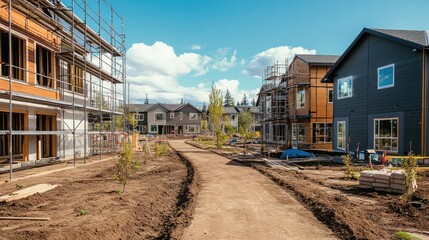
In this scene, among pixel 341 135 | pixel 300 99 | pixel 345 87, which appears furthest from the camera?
pixel 300 99

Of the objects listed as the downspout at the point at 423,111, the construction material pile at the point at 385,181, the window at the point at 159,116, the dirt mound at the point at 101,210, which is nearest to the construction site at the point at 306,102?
the downspout at the point at 423,111

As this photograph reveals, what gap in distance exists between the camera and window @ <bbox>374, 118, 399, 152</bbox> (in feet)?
53.2

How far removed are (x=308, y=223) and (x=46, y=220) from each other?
231 inches

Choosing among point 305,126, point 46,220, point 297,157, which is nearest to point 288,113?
point 305,126

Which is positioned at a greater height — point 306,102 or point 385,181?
point 306,102

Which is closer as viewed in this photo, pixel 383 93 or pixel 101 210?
pixel 101 210

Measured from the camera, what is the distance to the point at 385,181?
31.2 feet

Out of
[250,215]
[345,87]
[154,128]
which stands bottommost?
[154,128]

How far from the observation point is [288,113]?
30.9m

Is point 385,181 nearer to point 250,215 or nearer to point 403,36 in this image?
point 250,215

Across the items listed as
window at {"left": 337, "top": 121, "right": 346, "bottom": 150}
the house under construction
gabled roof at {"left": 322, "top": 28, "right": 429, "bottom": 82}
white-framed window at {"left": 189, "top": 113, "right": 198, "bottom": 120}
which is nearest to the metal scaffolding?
window at {"left": 337, "top": 121, "right": 346, "bottom": 150}

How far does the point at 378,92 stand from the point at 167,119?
54154 millimetres

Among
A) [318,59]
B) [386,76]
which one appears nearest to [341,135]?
[386,76]

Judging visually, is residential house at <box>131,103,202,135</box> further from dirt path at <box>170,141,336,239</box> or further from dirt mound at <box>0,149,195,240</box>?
dirt path at <box>170,141,336,239</box>
